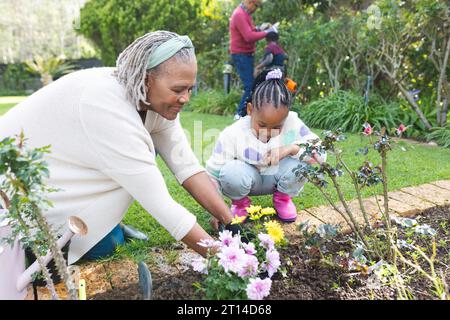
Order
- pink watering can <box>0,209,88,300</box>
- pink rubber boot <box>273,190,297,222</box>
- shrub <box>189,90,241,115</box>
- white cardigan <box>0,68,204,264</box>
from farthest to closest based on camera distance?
shrub <box>189,90,241,115</box>
pink rubber boot <box>273,190,297,222</box>
white cardigan <box>0,68,204,264</box>
pink watering can <box>0,209,88,300</box>

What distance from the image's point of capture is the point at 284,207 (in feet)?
7.52

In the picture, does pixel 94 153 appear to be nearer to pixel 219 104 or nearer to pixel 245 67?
pixel 245 67

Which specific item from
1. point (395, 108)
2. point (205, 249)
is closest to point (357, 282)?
point (205, 249)

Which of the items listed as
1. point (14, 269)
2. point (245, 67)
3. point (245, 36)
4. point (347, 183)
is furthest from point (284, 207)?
point (245, 67)

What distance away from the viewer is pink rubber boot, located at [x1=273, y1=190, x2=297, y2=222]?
7.37ft

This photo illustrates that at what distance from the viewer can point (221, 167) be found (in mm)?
2334

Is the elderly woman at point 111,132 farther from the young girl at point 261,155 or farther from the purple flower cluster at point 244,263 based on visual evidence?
the young girl at point 261,155

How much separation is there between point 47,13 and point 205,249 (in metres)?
31.0

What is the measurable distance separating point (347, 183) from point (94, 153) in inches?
75.2

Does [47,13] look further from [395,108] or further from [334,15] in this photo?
[395,108]

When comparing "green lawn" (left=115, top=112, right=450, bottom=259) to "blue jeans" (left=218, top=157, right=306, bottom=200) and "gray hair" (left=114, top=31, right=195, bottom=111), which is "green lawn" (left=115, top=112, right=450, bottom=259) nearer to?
"blue jeans" (left=218, top=157, right=306, bottom=200)

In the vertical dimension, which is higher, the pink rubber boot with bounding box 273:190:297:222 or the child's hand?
the child's hand

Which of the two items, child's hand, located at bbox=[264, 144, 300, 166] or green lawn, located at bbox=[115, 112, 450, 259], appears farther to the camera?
child's hand, located at bbox=[264, 144, 300, 166]

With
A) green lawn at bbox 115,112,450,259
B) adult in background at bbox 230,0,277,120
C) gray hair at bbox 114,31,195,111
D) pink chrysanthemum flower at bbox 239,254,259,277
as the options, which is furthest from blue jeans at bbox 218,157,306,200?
adult in background at bbox 230,0,277,120
